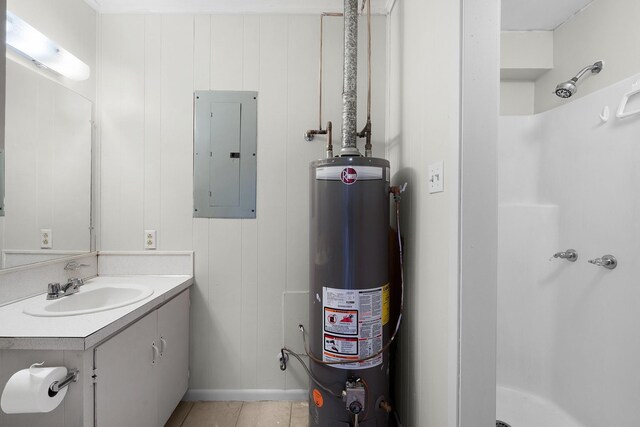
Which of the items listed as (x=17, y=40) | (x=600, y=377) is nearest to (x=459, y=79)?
(x=600, y=377)

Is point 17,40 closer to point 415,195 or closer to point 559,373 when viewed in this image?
point 415,195

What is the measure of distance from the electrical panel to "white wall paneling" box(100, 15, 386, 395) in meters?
0.05

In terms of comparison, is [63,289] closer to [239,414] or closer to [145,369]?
[145,369]

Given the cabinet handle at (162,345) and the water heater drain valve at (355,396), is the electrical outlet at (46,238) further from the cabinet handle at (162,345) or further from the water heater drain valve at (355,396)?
the water heater drain valve at (355,396)

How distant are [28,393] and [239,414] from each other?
1.03 m

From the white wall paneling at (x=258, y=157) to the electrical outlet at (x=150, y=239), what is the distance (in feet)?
0.12

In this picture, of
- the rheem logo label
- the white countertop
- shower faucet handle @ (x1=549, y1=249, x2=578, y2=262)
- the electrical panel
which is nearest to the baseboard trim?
the white countertop

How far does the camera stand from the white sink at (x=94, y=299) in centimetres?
115

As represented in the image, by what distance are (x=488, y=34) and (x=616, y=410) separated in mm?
1707

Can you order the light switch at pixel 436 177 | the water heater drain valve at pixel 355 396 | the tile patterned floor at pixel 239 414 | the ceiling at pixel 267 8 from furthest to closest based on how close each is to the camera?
the ceiling at pixel 267 8, the tile patterned floor at pixel 239 414, the water heater drain valve at pixel 355 396, the light switch at pixel 436 177

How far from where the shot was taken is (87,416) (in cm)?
90

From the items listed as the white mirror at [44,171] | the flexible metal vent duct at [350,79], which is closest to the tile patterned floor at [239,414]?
the white mirror at [44,171]

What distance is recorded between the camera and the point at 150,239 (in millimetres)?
1619

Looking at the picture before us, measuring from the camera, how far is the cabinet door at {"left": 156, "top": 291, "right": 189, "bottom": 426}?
4.30 feet
